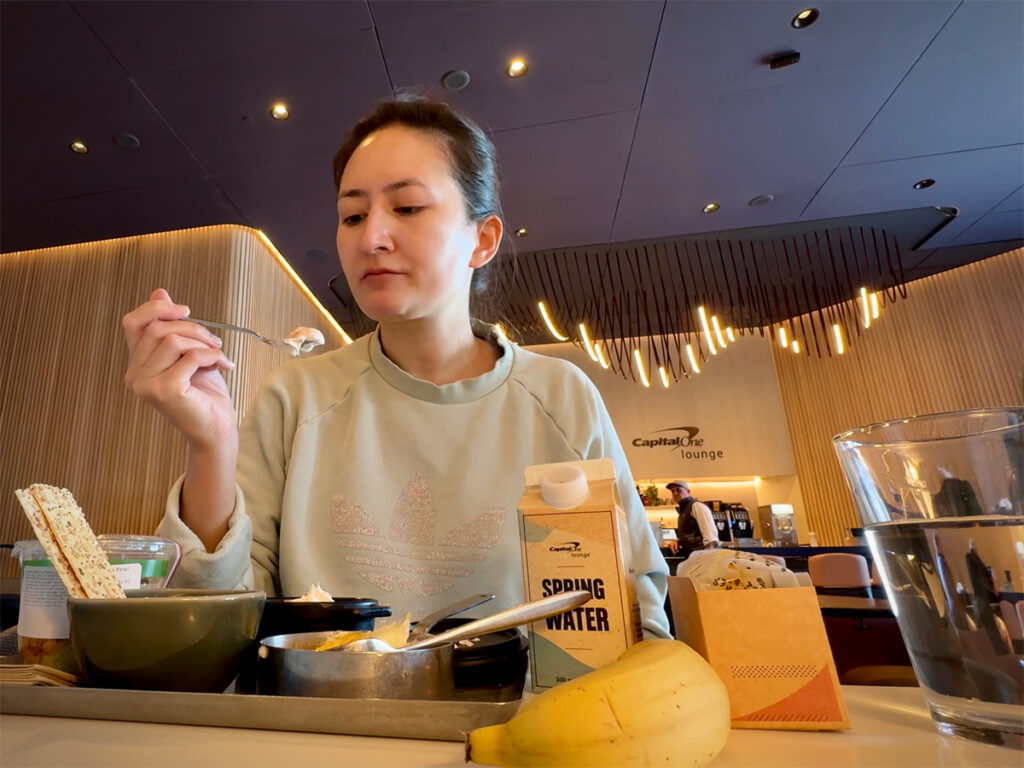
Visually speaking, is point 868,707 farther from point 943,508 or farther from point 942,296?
point 942,296

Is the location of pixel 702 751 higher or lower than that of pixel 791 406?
lower

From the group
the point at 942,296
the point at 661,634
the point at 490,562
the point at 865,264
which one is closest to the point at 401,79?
the point at 490,562

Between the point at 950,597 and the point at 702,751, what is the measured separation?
20 centimetres

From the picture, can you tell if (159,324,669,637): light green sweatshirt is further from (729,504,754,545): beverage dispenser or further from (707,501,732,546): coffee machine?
(729,504,754,545): beverage dispenser

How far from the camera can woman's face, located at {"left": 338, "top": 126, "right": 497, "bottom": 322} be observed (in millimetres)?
874

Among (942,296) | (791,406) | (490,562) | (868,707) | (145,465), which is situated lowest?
(868,707)

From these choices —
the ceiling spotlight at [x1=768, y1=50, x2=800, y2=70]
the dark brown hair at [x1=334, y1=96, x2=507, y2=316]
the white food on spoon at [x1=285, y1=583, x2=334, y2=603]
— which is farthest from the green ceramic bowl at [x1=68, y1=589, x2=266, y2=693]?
the ceiling spotlight at [x1=768, y1=50, x2=800, y2=70]

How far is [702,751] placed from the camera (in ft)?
0.98

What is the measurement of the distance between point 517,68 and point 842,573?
283 centimetres

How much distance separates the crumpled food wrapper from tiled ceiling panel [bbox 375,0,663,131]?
9.52 ft

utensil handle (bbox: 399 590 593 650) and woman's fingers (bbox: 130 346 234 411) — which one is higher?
woman's fingers (bbox: 130 346 234 411)

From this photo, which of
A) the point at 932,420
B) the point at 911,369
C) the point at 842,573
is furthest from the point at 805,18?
the point at 911,369

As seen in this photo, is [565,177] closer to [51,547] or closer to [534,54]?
[534,54]

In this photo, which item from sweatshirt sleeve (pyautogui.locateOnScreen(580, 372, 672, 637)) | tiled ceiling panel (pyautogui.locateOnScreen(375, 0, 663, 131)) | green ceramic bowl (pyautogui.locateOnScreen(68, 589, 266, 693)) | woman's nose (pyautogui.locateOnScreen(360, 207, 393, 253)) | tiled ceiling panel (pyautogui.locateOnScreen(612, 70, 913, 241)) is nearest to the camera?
green ceramic bowl (pyautogui.locateOnScreen(68, 589, 266, 693))
